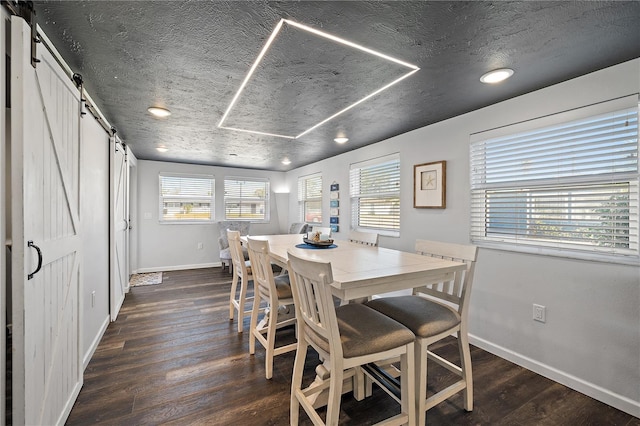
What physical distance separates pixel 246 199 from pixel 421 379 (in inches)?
216

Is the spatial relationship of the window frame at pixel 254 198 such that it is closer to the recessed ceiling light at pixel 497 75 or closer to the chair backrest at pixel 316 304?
the chair backrest at pixel 316 304

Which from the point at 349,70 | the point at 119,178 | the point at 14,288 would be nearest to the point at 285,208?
the point at 119,178

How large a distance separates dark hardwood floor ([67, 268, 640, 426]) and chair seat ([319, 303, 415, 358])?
63 centimetres

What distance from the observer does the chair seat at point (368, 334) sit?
1.34 meters

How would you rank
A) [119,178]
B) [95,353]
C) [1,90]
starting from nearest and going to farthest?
[1,90] → [95,353] → [119,178]

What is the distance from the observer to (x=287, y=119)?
2.90 metres

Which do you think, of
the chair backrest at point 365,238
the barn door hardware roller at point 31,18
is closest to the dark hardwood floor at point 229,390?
the chair backrest at point 365,238

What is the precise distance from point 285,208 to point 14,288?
5.61 metres

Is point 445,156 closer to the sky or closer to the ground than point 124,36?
closer to the ground

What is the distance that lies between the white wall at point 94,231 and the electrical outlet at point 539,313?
3387 millimetres

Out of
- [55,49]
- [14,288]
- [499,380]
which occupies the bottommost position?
[499,380]

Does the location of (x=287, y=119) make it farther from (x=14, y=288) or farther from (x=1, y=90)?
(x=14, y=288)

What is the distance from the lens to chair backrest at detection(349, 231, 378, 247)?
2.86 meters

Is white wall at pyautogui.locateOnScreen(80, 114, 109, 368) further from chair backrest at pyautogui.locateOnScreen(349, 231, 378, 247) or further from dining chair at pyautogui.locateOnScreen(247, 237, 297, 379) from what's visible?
chair backrest at pyautogui.locateOnScreen(349, 231, 378, 247)
